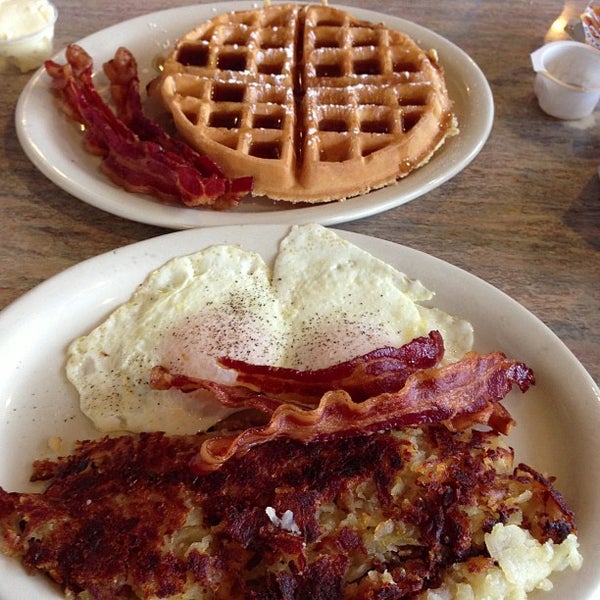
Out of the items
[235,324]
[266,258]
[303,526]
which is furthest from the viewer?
[266,258]

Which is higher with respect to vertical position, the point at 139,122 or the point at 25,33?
the point at 25,33

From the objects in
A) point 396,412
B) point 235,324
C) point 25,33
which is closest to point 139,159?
point 235,324

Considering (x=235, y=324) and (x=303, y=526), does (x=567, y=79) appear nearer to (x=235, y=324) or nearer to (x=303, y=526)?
(x=235, y=324)

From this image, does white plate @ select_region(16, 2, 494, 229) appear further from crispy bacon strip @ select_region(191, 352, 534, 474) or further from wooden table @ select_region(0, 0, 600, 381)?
crispy bacon strip @ select_region(191, 352, 534, 474)

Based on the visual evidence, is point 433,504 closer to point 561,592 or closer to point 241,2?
point 561,592

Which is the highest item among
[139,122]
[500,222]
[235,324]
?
[139,122]

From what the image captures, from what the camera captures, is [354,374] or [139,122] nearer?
[354,374]

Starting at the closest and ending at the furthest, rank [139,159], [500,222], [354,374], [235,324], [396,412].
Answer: [396,412], [354,374], [235,324], [139,159], [500,222]

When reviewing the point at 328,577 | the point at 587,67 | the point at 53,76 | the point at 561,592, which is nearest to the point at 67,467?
the point at 328,577
